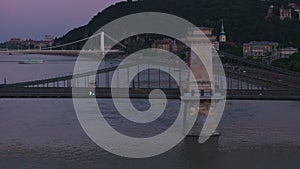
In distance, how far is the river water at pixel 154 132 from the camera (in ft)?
16.6

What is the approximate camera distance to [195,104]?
6.55 m

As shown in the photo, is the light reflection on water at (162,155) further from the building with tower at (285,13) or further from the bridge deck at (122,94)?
the building with tower at (285,13)

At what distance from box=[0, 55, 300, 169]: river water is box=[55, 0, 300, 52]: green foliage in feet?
46.4

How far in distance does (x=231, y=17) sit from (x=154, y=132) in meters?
20.6

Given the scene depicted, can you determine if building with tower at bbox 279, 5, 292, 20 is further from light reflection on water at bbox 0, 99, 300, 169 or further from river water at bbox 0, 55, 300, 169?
light reflection on water at bbox 0, 99, 300, 169

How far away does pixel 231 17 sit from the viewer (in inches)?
1040

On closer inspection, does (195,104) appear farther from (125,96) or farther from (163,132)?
(125,96)

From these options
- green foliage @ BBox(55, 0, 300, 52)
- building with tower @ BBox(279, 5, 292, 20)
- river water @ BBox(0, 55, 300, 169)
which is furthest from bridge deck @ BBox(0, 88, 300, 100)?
building with tower @ BBox(279, 5, 292, 20)

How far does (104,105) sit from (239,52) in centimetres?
1225

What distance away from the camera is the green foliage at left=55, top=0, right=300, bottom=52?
2379 centimetres

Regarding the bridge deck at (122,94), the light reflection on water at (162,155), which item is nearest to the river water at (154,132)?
the light reflection on water at (162,155)

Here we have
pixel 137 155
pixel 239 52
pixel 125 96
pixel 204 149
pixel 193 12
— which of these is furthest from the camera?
pixel 193 12

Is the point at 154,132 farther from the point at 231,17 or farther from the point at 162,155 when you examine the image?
the point at 231,17

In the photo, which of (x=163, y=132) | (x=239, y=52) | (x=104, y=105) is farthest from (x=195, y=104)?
(x=239, y=52)
